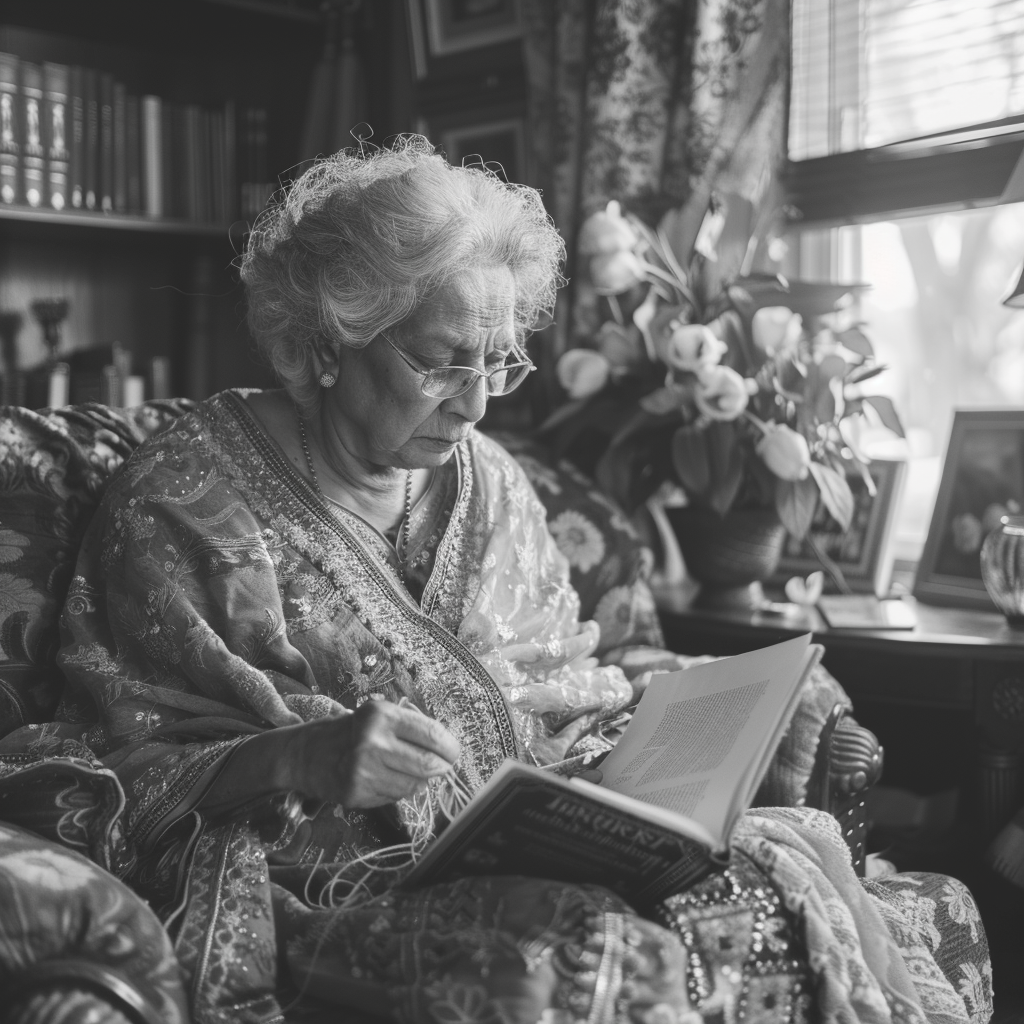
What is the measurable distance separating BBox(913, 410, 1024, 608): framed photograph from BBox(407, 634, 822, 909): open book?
91cm

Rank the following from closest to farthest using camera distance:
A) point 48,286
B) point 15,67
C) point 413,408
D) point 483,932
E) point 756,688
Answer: point 483,932 < point 756,688 < point 413,408 < point 15,67 < point 48,286

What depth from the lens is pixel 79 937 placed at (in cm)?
91

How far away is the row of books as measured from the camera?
2250 millimetres

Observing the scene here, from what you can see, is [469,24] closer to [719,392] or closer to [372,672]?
[719,392]

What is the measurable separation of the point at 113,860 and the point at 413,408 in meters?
0.60

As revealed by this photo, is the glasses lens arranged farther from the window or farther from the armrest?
the window

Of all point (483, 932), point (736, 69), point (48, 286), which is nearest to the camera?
point (483, 932)

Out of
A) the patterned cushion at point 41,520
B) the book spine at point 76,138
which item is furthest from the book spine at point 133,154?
the patterned cushion at point 41,520

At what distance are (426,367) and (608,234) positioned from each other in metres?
0.65

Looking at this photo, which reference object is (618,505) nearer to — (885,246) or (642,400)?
(642,400)

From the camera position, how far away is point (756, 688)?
1.11m

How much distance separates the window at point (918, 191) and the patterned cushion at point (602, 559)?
651 mm

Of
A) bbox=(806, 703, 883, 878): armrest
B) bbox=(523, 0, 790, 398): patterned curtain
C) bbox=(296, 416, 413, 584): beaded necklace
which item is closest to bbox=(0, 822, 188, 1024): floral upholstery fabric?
bbox=(296, 416, 413, 584): beaded necklace

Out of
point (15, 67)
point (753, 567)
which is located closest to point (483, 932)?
point (753, 567)
